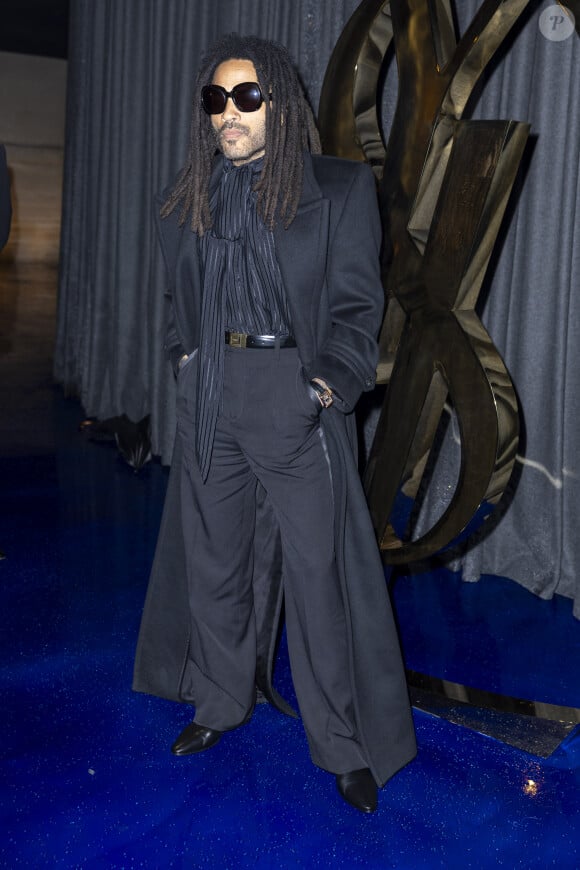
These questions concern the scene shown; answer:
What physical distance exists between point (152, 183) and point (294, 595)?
11.2 ft

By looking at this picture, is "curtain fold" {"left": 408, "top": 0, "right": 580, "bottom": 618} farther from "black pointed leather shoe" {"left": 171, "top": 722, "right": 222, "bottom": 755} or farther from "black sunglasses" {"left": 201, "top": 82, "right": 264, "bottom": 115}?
"black sunglasses" {"left": 201, "top": 82, "right": 264, "bottom": 115}

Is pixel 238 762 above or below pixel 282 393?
below

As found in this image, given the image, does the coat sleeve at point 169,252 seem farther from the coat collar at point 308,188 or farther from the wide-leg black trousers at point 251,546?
the coat collar at point 308,188

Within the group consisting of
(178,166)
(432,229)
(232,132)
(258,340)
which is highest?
(178,166)

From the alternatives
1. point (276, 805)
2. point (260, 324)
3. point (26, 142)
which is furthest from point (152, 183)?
point (26, 142)

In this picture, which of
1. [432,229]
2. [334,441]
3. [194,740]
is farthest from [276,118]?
[194,740]

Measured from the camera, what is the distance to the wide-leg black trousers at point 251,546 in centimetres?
231

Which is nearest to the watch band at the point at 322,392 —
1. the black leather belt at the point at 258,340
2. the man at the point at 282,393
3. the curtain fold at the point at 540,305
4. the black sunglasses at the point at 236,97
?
the man at the point at 282,393

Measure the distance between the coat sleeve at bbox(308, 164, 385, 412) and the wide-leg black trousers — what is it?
83 mm

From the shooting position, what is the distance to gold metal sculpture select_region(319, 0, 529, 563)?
253cm

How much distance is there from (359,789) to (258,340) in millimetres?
1053

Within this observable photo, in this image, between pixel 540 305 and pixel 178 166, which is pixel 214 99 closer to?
pixel 540 305

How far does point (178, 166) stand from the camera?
511 centimetres

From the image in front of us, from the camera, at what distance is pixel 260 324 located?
2.32m
